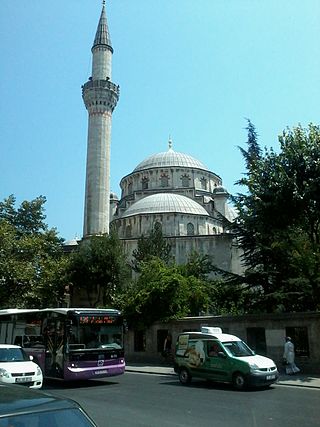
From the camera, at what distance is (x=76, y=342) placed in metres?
13.2

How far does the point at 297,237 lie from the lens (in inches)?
707

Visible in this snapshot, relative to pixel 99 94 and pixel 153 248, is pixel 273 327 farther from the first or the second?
pixel 99 94

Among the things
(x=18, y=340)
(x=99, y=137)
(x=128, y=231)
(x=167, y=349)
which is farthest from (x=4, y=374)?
(x=128, y=231)

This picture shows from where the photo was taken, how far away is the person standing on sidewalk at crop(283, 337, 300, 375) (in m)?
14.7

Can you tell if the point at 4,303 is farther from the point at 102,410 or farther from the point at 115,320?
the point at 102,410

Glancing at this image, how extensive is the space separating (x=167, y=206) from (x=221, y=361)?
3222 centimetres

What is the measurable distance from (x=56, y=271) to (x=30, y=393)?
2642cm

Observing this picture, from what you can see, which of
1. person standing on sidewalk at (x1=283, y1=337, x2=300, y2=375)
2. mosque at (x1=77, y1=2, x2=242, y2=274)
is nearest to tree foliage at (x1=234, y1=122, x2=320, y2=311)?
person standing on sidewalk at (x1=283, y1=337, x2=300, y2=375)

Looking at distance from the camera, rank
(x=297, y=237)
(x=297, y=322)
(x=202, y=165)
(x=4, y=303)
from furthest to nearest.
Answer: (x=202, y=165) → (x=4, y=303) → (x=297, y=237) → (x=297, y=322)

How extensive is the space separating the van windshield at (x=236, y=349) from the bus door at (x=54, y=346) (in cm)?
479

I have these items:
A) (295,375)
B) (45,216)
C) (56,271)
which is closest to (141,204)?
(45,216)

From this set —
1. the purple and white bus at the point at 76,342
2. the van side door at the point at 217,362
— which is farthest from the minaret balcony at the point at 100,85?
the van side door at the point at 217,362

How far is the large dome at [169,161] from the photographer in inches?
2081

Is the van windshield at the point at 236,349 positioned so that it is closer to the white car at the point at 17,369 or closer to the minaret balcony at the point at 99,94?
the white car at the point at 17,369
